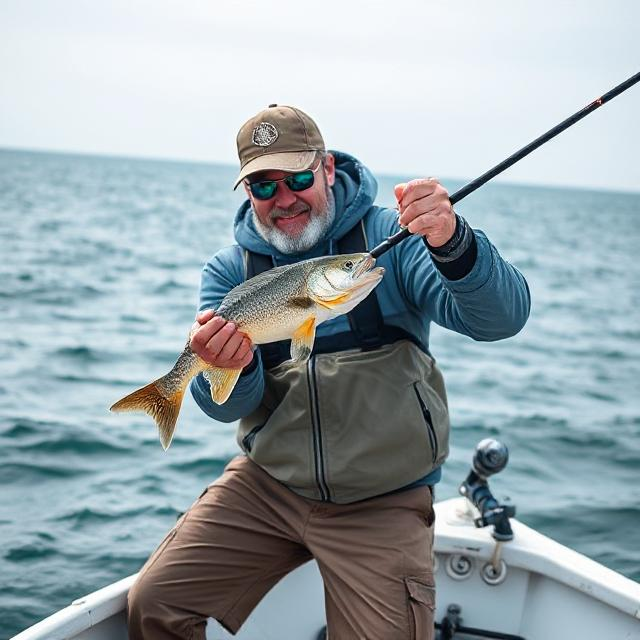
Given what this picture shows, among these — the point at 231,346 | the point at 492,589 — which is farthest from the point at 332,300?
the point at 492,589

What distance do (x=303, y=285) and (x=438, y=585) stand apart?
7.08ft

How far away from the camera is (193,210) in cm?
5594

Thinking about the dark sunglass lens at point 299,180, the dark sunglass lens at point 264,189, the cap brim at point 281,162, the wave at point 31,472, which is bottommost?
the wave at point 31,472

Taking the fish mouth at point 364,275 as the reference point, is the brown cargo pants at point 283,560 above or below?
below

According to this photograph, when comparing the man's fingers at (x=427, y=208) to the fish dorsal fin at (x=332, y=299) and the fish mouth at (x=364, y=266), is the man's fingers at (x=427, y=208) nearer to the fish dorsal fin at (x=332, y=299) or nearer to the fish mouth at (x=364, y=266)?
the fish mouth at (x=364, y=266)

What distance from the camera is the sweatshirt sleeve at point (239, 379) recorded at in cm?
392

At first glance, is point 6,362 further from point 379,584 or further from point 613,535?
point 379,584

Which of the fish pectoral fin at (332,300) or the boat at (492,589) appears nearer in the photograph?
the fish pectoral fin at (332,300)

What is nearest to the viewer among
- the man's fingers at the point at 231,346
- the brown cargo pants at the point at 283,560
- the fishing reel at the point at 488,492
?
the man's fingers at the point at 231,346

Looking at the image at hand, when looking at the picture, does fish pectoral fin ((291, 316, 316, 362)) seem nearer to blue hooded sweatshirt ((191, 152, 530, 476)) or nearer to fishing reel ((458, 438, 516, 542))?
blue hooded sweatshirt ((191, 152, 530, 476))

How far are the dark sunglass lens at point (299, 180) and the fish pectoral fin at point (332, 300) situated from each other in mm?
927

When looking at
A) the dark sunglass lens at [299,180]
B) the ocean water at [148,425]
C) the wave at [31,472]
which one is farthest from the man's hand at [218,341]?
the wave at [31,472]

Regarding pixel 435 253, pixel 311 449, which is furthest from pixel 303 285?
pixel 311 449

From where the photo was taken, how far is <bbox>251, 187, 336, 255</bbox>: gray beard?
4.15 meters
